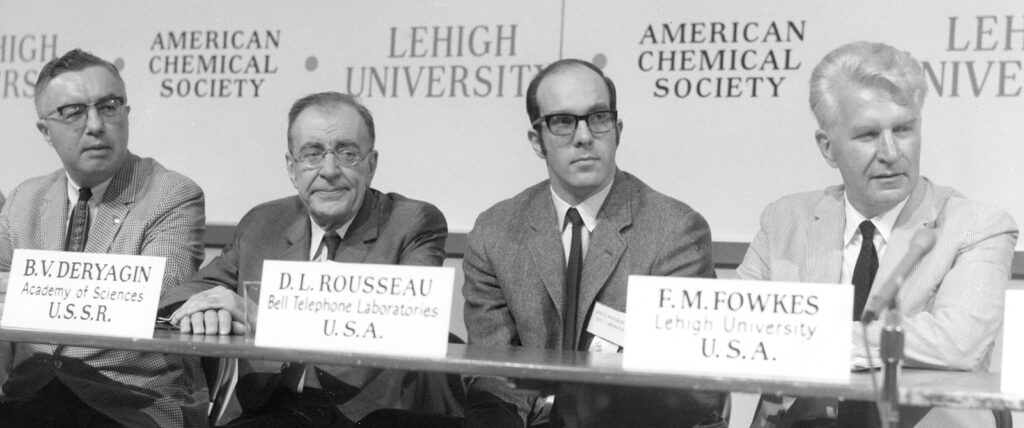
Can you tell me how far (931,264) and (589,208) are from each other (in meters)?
0.88

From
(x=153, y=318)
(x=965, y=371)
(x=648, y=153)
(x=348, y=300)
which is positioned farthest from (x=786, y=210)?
(x=153, y=318)

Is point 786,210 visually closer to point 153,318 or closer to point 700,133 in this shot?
point 700,133

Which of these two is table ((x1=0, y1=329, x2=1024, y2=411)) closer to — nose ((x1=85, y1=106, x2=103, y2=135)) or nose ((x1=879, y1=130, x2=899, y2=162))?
nose ((x1=879, y1=130, x2=899, y2=162))

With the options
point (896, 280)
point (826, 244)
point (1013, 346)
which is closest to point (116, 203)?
point (826, 244)

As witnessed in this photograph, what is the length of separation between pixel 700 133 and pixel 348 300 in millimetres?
1983

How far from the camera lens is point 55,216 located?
3.61 metres

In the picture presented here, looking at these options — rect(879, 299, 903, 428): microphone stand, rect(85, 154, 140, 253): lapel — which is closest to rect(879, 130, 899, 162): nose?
rect(879, 299, 903, 428): microphone stand

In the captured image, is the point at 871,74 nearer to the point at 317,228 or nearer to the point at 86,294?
the point at 317,228

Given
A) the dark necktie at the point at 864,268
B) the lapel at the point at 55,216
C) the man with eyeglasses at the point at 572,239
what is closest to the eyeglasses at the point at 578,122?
the man with eyeglasses at the point at 572,239

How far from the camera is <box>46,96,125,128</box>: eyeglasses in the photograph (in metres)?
3.57

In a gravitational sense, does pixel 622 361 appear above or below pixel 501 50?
below

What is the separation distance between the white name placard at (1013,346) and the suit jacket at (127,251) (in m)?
1.99

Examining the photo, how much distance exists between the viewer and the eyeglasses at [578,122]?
10.4ft

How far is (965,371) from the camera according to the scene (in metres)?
2.60
